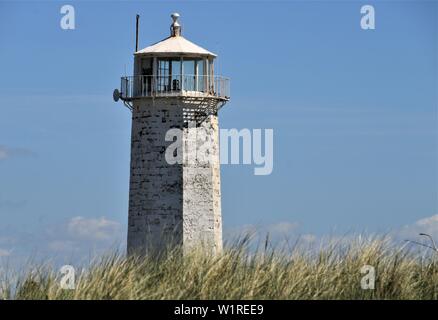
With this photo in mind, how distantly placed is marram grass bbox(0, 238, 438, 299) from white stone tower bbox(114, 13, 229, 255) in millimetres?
8726

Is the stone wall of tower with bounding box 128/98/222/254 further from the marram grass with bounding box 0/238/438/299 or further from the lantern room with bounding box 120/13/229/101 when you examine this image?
the marram grass with bounding box 0/238/438/299

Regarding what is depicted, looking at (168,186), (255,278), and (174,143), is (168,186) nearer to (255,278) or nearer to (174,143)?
(174,143)

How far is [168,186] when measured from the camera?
33.6 meters

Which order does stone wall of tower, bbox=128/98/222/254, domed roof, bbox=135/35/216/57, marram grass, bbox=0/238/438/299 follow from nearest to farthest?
marram grass, bbox=0/238/438/299 → stone wall of tower, bbox=128/98/222/254 → domed roof, bbox=135/35/216/57

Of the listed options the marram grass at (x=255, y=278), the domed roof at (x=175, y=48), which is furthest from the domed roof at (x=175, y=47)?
the marram grass at (x=255, y=278)

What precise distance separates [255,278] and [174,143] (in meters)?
11.4

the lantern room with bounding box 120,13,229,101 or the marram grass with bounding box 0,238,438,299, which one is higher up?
the lantern room with bounding box 120,13,229,101

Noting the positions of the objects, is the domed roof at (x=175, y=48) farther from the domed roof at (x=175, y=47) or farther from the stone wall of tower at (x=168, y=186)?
the stone wall of tower at (x=168, y=186)

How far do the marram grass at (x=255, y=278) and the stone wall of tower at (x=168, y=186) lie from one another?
8.68m

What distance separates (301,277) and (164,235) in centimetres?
1097

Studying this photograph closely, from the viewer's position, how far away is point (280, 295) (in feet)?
73.3

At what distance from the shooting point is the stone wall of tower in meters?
33.5

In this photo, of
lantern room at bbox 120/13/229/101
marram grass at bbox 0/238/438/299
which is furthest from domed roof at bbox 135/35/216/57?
marram grass at bbox 0/238/438/299

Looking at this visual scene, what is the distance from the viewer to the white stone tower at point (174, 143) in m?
33.5
